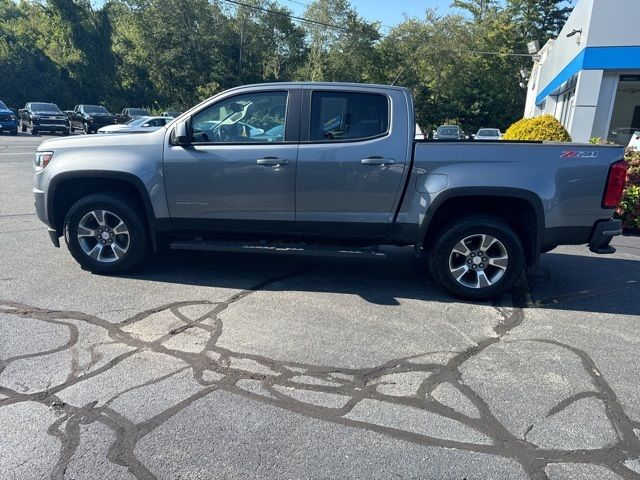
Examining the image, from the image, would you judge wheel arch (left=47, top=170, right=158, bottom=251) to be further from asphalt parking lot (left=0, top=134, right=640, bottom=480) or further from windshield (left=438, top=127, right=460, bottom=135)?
windshield (left=438, top=127, right=460, bottom=135)

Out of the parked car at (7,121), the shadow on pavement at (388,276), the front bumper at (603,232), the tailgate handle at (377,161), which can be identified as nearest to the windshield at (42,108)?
the parked car at (7,121)

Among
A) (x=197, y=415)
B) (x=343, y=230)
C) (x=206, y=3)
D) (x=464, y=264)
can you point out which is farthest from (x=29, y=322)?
(x=206, y=3)

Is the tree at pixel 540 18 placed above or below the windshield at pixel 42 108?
above

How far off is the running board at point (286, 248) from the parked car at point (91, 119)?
27977 millimetres

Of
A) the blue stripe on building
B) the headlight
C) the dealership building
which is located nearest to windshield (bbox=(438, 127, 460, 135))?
the dealership building

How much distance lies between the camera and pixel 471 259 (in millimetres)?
5035

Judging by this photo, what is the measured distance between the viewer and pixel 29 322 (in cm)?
428

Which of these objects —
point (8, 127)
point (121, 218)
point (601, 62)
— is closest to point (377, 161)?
point (121, 218)

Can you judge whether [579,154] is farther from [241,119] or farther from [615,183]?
[241,119]

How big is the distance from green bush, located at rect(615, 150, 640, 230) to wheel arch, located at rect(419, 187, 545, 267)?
4.39 m

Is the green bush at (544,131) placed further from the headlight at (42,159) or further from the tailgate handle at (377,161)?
the headlight at (42,159)

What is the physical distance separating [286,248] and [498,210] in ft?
7.20

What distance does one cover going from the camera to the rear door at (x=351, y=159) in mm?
4906

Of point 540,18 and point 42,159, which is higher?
point 540,18
